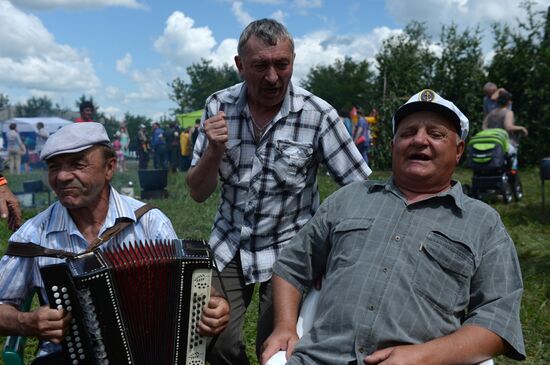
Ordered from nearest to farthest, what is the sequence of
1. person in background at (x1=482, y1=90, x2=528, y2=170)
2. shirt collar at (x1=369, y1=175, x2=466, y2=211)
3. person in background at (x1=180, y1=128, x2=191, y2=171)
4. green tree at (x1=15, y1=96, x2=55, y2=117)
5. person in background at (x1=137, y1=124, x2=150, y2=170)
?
shirt collar at (x1=369, y1=175, x2=466, y2=211) → person in background at (x1=482, y1=90, x2=528, y2=170) → person in background at (x1=180, y1=128, x2=191, y2=171) → person in background at (x1=137, y1=124, x2=150, y2=170) → green tree at (x1=15, y1=96, x2=55, y2=117)

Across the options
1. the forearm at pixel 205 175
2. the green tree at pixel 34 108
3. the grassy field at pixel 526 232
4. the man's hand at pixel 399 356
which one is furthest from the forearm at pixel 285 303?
the green tree at pixel 34 108

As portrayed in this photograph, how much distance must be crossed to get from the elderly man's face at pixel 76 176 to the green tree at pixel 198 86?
58.0 meters

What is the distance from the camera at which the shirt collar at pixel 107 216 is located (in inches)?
113

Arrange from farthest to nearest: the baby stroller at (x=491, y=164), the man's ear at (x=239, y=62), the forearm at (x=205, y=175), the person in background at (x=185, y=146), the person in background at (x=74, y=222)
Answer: the person in background at (x=185, y=146) → the baby stroller at (x=491, y=164) → the man's ear at (x=239, y=62) → the forearm at (x=205, y=175) → the person in background at (x=74, y=222)

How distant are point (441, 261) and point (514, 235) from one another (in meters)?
6.20

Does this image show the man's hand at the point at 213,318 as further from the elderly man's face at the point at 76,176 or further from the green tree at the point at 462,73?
the green tree at the point at 462,73

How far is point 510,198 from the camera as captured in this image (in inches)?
412

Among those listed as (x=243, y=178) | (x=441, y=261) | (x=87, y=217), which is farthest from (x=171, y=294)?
(x=441, y=261)

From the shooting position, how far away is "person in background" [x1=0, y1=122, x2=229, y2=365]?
8.95ft

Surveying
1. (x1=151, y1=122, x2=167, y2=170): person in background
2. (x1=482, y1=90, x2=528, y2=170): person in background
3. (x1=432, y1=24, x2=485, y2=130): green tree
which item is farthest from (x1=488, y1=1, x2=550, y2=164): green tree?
(x1=151, y1=122, x2=167, y2=170): person in background

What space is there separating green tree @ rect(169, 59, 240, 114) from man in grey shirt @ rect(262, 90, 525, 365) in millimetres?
58339

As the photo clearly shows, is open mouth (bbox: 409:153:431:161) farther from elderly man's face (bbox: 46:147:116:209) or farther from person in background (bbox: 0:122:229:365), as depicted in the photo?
elderly man's face (bbox: 46:147:116:209)

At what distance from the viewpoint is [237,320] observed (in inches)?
128

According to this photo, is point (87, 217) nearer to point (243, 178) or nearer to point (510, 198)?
point (243, 178)
